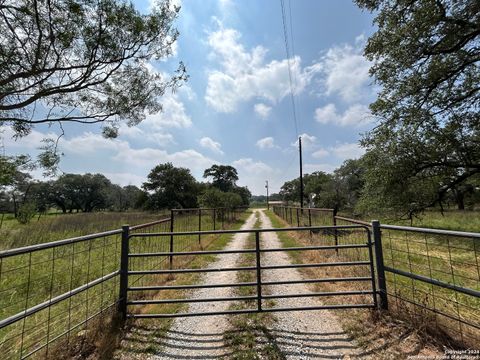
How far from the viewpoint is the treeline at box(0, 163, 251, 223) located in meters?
33.6

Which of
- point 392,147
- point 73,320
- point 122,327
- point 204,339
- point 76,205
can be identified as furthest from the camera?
point 76,205

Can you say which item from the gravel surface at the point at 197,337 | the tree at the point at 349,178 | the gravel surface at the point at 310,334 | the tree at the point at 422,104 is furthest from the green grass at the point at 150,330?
the tree at the point at 349,178

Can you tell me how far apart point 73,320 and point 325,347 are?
3.61 m

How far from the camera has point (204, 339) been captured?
10.4ft

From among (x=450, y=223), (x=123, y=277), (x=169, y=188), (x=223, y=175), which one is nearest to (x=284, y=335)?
(x=123, y=277)

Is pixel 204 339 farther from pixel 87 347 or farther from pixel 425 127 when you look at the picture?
pixel 425 127

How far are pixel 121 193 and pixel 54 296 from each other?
294 ft

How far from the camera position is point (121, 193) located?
86.0 m

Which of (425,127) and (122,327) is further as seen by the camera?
(425,127)

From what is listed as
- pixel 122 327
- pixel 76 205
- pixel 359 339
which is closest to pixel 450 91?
pixel 359 339

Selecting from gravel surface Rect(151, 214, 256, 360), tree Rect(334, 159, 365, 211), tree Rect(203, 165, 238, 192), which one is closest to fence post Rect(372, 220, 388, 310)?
gravel surface Rect(151, 214, 256, 360)

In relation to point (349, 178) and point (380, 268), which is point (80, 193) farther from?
point (380, 268)

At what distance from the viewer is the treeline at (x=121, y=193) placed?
33588 millimetres

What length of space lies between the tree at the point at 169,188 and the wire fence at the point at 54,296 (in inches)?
1806
